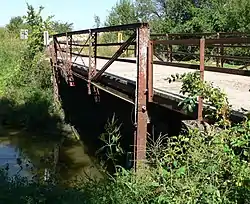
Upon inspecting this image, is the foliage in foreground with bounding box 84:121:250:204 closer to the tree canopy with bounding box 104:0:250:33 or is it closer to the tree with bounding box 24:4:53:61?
the tree with bounding box 24:4:53:61

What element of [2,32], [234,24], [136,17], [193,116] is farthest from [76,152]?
[136,17]

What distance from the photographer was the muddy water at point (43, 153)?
484 inches

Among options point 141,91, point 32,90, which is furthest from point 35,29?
point 141,91

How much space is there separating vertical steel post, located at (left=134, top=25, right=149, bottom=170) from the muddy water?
400 cm

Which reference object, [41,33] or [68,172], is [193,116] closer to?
[68,172]

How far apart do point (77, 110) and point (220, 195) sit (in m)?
13.9

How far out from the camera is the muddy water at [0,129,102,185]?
Answer: 12289 millimetres

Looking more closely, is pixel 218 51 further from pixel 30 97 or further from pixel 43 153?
pixel 30 97

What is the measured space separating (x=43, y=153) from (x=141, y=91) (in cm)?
764

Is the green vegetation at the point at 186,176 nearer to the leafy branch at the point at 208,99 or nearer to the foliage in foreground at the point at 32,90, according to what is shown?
the leafy branch at the point at 208,99

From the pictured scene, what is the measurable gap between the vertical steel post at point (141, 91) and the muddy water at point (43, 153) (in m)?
4.00

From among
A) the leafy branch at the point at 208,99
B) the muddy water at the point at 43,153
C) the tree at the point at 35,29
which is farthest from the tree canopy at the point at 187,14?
the leafy branch at the point at 208,99

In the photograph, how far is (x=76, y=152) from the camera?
14648 mm

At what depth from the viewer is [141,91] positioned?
779cm
